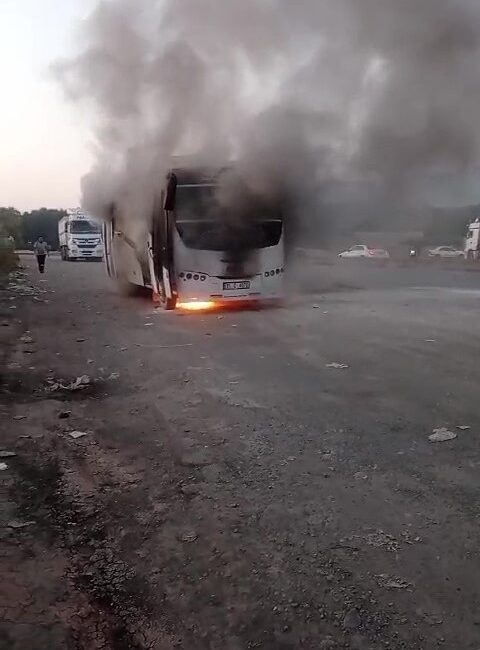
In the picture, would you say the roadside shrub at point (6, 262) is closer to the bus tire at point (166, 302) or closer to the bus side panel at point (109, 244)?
the bus side panel at point (109, 244)

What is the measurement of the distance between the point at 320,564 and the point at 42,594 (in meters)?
1.11

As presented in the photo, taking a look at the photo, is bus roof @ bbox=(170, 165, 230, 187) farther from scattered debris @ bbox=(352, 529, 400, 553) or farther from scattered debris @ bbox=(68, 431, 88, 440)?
scattered debris @ bbox=(352, 529, 400, 553)

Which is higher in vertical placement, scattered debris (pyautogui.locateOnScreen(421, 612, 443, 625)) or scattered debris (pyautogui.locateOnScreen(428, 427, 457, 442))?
scattered debris (pyautogui.locateOnScreen(428, 427, 457, 442))

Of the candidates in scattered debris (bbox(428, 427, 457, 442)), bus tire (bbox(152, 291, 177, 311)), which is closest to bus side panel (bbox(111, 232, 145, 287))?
bus tire (bbox(152, 291, 177, 311))

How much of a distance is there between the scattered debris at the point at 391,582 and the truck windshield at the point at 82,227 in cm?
3292

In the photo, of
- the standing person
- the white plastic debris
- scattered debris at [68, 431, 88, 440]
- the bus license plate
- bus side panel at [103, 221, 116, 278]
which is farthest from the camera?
the standing person

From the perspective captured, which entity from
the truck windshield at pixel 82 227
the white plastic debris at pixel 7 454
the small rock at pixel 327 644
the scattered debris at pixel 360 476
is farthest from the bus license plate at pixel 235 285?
the truck windshield at pixel 82 227

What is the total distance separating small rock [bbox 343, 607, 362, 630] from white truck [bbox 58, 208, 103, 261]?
108ft

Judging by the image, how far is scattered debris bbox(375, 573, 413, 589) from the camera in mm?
2377

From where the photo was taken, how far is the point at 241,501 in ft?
10.4

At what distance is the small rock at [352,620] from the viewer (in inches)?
84.6

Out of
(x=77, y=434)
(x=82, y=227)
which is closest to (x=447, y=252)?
(x=82, y=227)

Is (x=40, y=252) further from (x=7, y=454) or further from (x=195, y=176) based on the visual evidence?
(x=7, y=454)

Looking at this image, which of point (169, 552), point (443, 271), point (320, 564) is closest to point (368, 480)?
point (320, 564)
